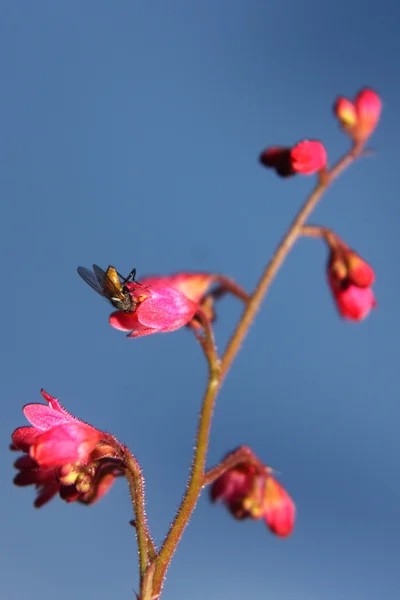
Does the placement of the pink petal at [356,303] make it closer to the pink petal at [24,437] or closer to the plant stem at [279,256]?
the plant stem at [279,256]

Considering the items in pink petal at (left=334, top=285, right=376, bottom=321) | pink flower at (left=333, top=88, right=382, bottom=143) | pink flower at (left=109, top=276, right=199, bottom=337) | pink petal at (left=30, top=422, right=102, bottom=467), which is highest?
pink flower at (left=333, top=88, right=382, bottom=143)

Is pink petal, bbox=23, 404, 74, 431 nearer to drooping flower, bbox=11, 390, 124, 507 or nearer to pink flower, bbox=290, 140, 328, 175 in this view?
drooping flower, bbox=11, 390, 124, 507

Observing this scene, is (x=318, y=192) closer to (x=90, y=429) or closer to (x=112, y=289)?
(x=112, y=289)

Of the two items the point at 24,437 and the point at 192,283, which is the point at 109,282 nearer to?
the point at 192,283

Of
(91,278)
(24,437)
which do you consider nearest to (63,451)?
(24,437)

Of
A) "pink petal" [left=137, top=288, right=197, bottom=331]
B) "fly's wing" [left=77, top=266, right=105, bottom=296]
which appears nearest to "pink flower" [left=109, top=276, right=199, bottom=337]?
"pink petal" [left=137, top=288, right=197, bottom=331]

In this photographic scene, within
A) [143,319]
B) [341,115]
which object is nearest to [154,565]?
[143,319]
